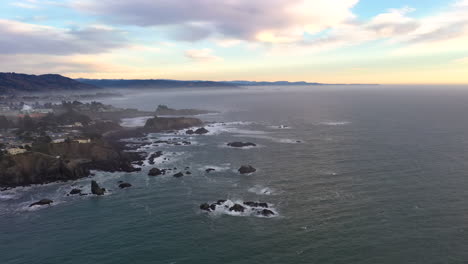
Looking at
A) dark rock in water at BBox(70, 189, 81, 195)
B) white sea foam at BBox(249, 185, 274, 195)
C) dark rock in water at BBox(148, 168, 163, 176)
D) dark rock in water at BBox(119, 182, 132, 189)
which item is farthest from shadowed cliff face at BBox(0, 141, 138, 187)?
white sea foam at BBox(249, 185, 274, 195)

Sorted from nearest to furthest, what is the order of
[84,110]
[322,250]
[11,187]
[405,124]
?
1. [322,250]
2. [11,187]
3. [405,124]
4. [84,110]

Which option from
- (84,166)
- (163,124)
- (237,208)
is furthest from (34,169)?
(163,124)

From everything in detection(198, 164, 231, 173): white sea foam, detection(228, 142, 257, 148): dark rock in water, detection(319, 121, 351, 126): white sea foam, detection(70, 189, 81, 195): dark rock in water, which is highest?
detection(319, 121, 351, 126): white sea foam

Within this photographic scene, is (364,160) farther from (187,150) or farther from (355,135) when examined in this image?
(187,150)

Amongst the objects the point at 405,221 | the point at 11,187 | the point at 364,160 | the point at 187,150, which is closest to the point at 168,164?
the point at 187,150

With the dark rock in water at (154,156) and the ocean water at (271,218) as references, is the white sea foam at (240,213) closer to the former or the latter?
the ocean water at (271,218)

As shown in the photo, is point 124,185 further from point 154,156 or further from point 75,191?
point 154,156

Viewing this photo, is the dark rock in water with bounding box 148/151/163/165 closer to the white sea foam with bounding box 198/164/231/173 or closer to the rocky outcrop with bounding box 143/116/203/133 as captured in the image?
the white sea foam with bounding box 198/164/231/173

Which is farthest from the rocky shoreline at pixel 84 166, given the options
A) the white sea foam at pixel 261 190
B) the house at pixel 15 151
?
the white sea foam at pixel 261 190
